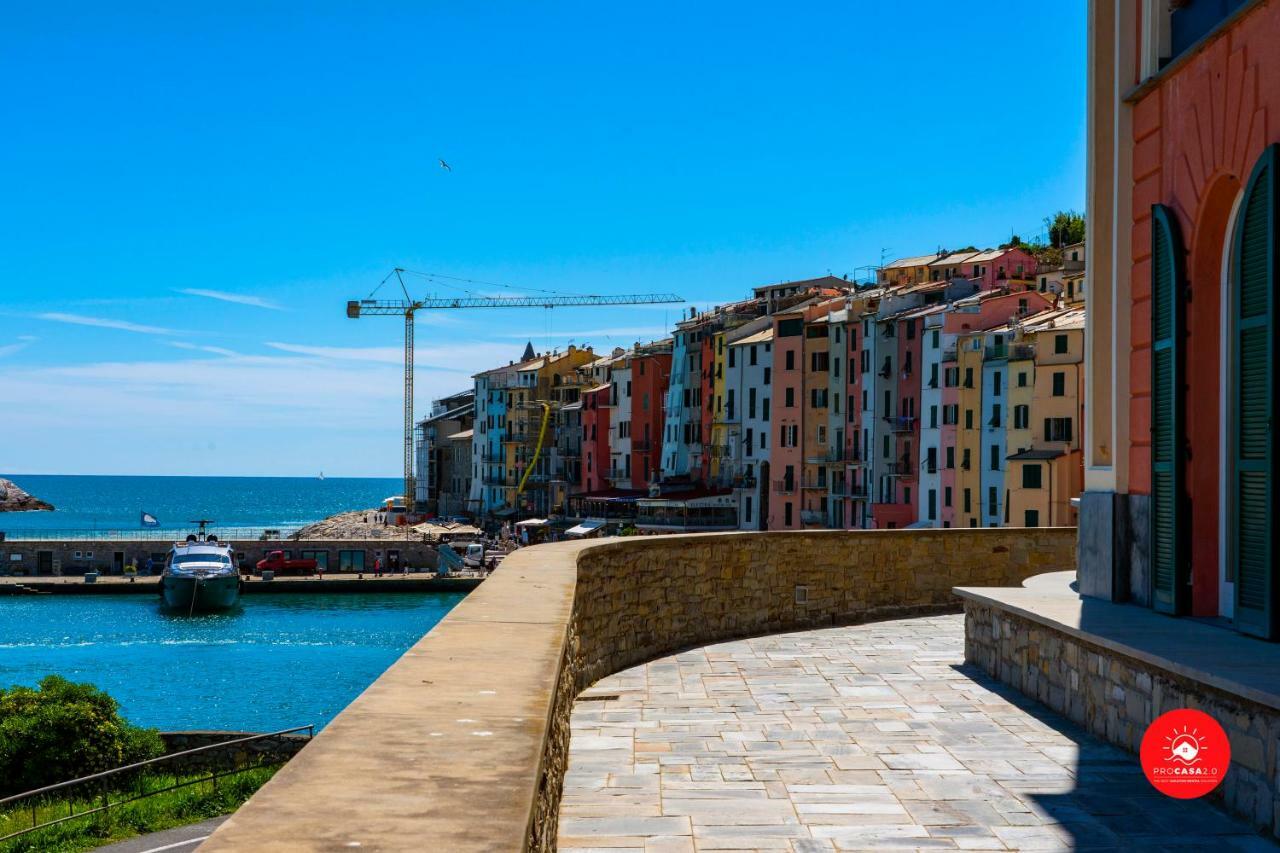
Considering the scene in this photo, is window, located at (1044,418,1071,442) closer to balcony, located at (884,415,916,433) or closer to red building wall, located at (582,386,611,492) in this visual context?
balcony, located at (884,415,916,433)

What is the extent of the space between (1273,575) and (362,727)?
7111mm

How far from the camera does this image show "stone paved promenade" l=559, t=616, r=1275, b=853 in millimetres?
7496

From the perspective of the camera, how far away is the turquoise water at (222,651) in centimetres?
4766

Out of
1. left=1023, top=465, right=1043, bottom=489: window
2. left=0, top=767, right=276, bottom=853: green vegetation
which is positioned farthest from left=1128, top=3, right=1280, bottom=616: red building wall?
left=1023, top=465, right=1043, bottom=489: window

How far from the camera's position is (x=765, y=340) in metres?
83.7

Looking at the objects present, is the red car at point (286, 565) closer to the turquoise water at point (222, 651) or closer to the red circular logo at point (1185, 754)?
the turquoise water at point (222, 651)

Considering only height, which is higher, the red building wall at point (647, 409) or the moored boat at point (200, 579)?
the red building wall at point (647, 409)

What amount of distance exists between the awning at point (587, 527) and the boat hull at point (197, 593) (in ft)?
70.6

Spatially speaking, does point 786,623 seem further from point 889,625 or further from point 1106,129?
point 1106,129

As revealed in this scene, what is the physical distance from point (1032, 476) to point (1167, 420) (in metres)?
51.5

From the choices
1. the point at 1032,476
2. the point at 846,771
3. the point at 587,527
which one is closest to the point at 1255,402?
the point at 846,771

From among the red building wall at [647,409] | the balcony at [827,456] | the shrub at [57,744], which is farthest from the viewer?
the red building wall at [647,409]

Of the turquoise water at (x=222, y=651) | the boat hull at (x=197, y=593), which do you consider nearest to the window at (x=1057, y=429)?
the turquoise water at (x=222, y=651)

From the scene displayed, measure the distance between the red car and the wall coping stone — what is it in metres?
82.4
